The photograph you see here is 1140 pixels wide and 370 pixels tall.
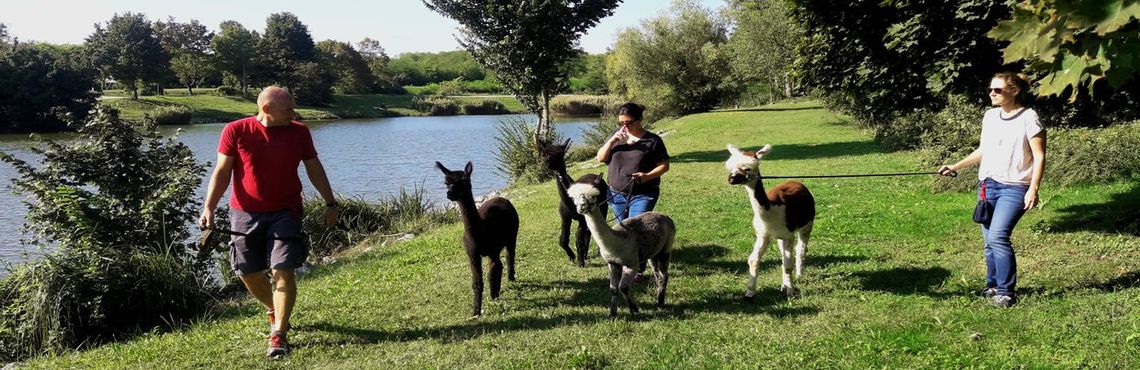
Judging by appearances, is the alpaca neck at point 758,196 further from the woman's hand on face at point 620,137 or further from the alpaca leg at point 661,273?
the woman's hand on face at point 620,137

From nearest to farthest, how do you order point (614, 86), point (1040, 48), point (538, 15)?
point (1040, 48)
point (538, 15)
point (614, 86)

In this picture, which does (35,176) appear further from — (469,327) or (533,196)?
(533,196)

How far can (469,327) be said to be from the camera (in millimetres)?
5590

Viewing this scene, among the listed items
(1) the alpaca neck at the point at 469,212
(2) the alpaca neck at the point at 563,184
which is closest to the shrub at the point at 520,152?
(2) the alpaca neck at the point at 563,184

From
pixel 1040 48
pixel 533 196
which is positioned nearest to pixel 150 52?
pixel 533 196

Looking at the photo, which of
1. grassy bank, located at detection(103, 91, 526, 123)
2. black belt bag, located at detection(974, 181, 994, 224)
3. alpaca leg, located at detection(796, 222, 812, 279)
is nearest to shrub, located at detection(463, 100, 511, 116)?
grassy bank, located at detection(103, 91, 526, 123)

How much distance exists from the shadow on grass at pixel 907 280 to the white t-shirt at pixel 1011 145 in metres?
1.21

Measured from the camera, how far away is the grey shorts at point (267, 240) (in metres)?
5.01

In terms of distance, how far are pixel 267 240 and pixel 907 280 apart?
561 cm

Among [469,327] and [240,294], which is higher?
[469,327]

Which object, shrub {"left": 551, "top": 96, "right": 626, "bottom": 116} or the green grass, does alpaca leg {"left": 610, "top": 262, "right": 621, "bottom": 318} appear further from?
shrub {"left": 551, "top": 96, "right": 626, "bottom": 116}

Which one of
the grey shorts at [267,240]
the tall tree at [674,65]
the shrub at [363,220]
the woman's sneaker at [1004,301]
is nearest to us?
the grey shorts at [267,240]

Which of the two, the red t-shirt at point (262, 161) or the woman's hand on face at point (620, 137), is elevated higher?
the woman's hand on face at point (620, 137)

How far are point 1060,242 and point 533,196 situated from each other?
9.31 m
